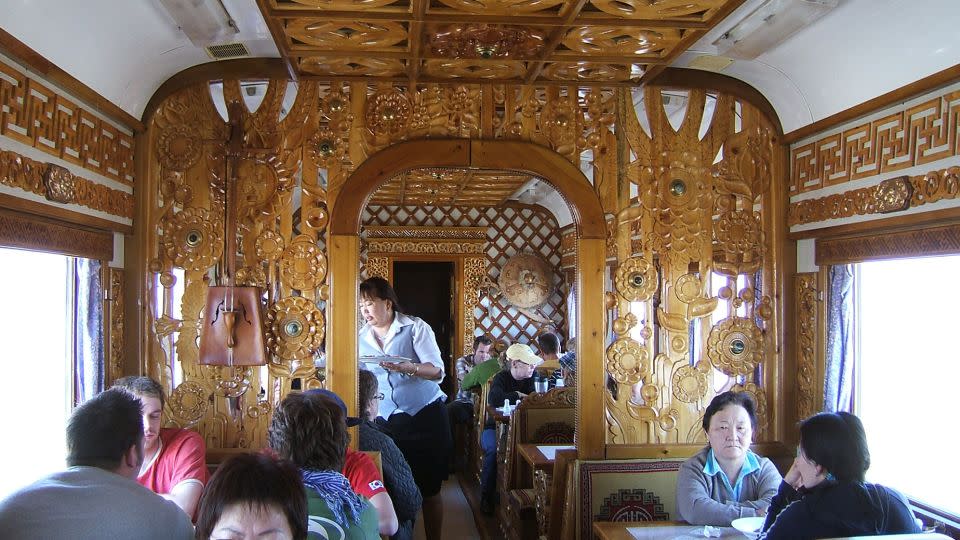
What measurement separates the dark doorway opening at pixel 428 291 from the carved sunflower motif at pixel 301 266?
437 cm

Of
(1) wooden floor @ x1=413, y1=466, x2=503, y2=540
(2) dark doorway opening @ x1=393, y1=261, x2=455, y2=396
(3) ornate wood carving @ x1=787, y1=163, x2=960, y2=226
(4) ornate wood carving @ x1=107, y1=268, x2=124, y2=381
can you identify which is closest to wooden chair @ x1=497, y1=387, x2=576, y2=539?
(1) wooden floor @ x1=413, y1=466, x2=503, y2=540

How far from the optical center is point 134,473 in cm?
133

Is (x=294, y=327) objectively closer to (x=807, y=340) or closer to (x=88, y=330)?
(x=88, y=330)

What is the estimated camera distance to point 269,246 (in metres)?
2.47

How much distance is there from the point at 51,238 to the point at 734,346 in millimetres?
2160

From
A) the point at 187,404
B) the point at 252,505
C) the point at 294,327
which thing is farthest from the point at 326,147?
the point at 252,505

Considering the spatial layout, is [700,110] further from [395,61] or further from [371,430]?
[371,430]

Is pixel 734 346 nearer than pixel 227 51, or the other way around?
pixel 227 51

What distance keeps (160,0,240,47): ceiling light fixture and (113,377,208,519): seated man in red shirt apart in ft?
3.30

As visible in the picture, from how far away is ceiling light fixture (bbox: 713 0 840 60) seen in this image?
6.31ft

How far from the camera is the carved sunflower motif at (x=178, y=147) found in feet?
8.05

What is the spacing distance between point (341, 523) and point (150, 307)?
1.38 metres

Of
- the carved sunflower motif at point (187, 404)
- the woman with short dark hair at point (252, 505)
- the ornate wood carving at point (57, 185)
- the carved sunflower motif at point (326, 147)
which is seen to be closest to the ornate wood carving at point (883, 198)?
the carved sunflower motif at point (326, 147)

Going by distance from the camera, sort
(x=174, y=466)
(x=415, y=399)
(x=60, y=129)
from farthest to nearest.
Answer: (x=415, y=399)
(x=174, y=466)
(x=60, y=129)
